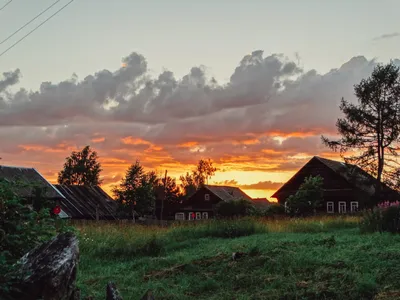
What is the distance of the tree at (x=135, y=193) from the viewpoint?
4809 cm

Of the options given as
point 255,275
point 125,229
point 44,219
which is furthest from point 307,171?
point 44,219

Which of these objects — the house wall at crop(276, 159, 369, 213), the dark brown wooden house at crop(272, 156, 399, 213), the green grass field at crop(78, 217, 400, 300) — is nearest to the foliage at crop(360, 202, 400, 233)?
the green grass field at crop(78, 217, 400, 300)

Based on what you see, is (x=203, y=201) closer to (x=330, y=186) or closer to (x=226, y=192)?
(x=226, y=192)

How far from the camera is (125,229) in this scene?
58.7ft

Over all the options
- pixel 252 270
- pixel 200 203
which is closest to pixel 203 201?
pixel 200 203

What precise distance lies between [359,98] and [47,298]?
124 ft

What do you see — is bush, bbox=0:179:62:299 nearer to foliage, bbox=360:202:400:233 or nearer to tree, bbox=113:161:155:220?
foliage, bbox=360:202:400:233

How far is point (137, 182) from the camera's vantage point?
4909 centimetres

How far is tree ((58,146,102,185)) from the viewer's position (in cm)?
7138

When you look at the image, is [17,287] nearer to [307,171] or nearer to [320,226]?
[320,226]

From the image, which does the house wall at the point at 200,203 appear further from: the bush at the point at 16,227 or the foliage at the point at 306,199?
the bush at the point at 16,227

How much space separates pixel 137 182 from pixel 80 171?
A: 24401mm

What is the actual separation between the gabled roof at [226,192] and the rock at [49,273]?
51.3 m

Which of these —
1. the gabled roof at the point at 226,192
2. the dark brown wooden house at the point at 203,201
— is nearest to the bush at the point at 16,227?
the gabled roof at the point at 226,192
